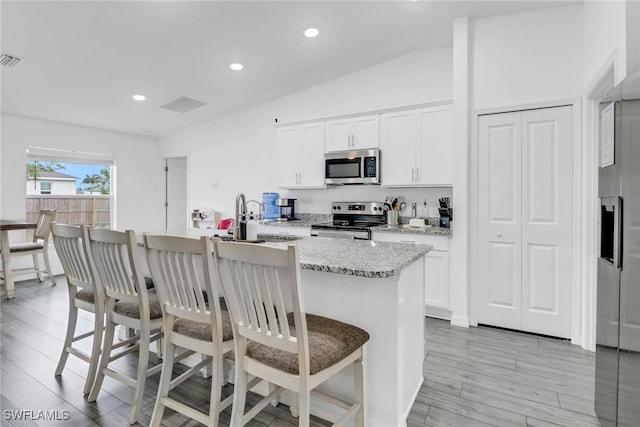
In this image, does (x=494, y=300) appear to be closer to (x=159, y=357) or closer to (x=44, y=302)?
(x=159, y=357)

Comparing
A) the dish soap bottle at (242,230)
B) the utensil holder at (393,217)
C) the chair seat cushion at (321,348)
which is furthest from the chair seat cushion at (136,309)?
the utensil holder at (393,217)

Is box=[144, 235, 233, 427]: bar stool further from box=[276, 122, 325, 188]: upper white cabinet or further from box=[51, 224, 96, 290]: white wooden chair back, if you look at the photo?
box=[276, 122, 325, 188]: upper white cabinet

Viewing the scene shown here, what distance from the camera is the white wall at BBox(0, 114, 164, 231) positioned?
15.6 feet

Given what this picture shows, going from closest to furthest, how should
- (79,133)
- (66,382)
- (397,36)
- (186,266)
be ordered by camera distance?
(186,266) → (66,382) → (397,36) → (79,133)

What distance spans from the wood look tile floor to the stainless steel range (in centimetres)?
140

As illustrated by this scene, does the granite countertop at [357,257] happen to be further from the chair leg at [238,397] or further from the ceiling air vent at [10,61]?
the ceiling air vent at [10,61]

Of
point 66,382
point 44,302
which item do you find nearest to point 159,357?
point 66,382

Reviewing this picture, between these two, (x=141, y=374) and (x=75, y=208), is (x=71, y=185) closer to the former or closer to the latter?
(x=75, y=208)

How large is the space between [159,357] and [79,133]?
462cm

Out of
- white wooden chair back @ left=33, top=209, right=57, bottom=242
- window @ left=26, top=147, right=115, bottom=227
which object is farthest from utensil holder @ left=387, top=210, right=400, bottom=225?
window @ left=26, top=147, right=115, bottom=227

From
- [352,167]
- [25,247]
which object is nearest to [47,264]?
[25,247]

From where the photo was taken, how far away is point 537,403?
200cm

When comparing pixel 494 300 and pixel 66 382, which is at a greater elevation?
pixel 494 300

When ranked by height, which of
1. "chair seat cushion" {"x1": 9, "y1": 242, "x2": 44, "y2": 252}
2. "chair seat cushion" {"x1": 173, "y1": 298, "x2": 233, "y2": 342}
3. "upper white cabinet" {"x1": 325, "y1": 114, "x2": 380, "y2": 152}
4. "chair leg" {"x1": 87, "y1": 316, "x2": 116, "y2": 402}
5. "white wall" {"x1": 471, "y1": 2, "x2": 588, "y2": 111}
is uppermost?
"white wall" {"x1": 471, "y1": 2, "x2": 588, "y2": 111}
